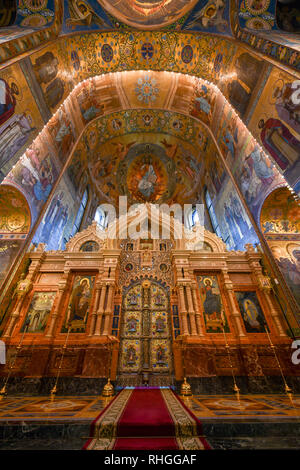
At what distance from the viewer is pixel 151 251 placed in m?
10.8

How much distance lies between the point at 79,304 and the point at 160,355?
13.5 ft

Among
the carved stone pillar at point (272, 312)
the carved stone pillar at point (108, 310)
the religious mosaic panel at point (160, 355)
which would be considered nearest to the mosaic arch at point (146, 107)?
the carved stone pillar at point (272, 312)

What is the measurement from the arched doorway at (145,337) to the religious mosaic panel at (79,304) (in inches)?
65.8

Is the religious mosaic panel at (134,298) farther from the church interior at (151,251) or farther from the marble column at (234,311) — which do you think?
the marble column at (234,311)

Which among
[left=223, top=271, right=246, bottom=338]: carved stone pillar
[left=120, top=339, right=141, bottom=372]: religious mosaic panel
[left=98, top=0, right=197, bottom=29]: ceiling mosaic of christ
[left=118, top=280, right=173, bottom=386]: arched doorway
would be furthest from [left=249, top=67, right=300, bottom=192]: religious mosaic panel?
[left=120, top=339, right=141, bottom=372]: religious mosaic panel

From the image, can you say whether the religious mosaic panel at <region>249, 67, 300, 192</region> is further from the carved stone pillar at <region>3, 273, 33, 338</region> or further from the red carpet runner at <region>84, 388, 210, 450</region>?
the carved stone pillar at <region>3, 273, 33, 338</region>

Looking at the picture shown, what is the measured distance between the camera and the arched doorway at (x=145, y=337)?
26.1ft

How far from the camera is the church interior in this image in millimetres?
4637

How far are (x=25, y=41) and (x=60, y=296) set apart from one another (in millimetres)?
10857

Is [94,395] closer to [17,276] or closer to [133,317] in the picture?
[133,317]

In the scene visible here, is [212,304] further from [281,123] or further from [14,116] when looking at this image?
[14,116]

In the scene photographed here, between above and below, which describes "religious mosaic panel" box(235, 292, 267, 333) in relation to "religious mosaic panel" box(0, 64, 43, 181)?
below

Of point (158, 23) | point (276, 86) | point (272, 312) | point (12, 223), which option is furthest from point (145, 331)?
point (158, 23)

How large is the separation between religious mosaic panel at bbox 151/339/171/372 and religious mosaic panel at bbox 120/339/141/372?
62 cm
